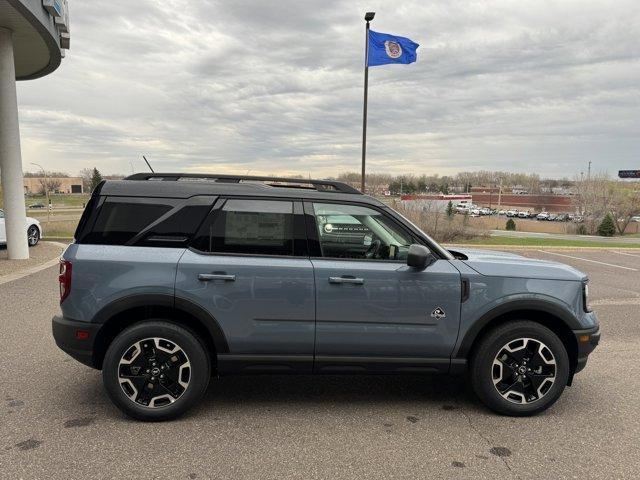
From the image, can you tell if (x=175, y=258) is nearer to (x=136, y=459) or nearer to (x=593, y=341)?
(x=136, y=459)

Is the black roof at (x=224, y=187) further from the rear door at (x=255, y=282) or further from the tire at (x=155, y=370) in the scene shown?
the tire at (x=155, y=370)

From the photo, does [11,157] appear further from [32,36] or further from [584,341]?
[584,341]

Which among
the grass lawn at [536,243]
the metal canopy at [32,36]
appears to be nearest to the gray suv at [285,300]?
the metal canopy at [32,36]


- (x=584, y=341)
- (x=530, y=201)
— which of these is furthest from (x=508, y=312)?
(x=530, y=201)

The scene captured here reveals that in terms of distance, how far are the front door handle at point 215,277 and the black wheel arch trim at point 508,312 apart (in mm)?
1793

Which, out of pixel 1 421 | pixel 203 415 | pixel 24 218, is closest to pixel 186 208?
pixel 203 415

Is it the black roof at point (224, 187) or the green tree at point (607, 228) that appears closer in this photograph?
the black roof at point (224, 187)

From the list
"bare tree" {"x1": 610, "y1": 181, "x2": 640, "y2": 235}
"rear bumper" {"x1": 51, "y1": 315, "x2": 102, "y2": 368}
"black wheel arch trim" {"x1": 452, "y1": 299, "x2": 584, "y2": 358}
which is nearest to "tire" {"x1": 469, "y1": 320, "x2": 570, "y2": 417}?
"black wheel arch trim" {"x1": 452, "y1": 299, "x2": 584, "y2": 358}

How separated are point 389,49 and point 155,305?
572 inches

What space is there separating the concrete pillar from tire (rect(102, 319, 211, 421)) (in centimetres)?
1003

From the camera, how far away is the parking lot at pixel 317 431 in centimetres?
284

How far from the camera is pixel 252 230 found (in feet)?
11.5

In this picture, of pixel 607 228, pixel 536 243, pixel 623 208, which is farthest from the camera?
pixel 623 208

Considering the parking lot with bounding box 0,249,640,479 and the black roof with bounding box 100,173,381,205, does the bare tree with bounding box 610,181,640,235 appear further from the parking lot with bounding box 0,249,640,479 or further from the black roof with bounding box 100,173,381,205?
the black roof with bounding box 100,173,381,205
